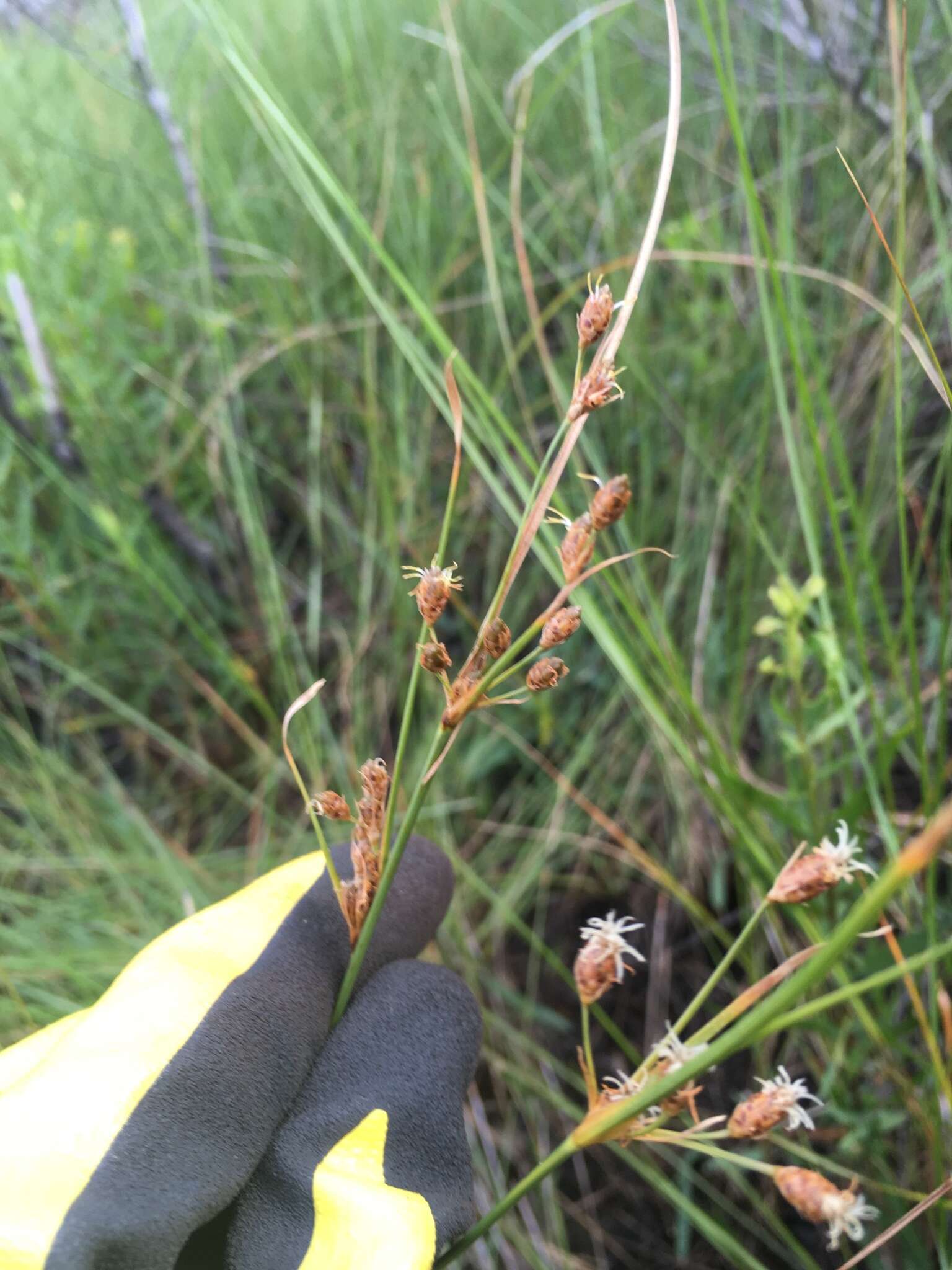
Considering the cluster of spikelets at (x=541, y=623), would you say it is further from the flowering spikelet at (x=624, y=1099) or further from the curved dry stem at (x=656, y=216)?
the flowering spikelet at (x=624, y=1099)

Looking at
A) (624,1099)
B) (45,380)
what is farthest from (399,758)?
(45,380)

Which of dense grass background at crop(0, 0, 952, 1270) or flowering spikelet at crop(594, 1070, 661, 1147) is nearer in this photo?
flowering spikelet at crop(594, 1070, 661, 1147)

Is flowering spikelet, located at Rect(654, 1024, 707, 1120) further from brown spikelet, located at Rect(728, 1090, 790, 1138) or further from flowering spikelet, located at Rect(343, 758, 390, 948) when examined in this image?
flowering spikelet, located at Rect(343, 758, 390, 948)

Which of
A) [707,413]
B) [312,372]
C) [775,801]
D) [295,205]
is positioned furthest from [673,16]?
[295,205]

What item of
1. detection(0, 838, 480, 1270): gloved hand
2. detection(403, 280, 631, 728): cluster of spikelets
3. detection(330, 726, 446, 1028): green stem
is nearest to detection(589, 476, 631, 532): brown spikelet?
detection(403, 280, 631, 728): cluster of spikelets

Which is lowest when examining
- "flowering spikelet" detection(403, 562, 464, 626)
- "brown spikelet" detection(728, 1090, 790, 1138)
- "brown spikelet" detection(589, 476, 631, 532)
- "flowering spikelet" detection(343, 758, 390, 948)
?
"brown spikelet" detection(728, 1090, 790, 1138)

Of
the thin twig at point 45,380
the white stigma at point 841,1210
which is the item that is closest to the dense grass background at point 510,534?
the thin twig at point 45,380
